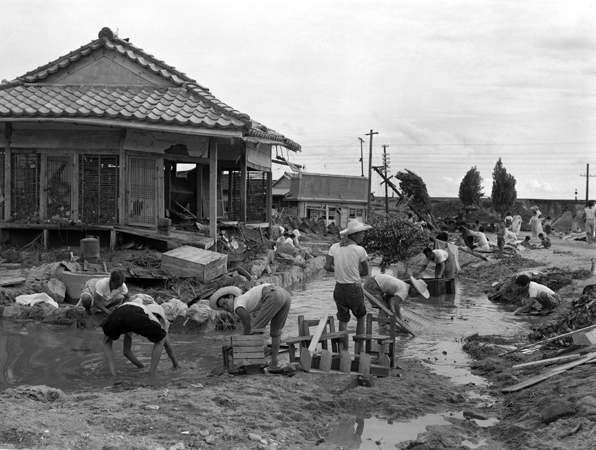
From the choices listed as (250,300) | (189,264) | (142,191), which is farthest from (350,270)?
(142,191)

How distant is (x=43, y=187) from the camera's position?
1545 cm

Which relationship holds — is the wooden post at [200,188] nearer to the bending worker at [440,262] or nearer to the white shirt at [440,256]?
the bending worker at [440,262]

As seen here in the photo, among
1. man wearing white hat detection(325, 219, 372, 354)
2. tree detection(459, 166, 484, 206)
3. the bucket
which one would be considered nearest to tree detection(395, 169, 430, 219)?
tree detection(459, 166, 484, 206)

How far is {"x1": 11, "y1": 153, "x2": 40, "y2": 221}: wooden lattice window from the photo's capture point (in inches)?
608

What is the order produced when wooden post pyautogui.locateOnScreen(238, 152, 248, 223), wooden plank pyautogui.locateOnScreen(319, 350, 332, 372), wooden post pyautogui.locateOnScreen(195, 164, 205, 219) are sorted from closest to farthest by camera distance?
wooden plank pyautogui.locateOnScreen(319, 350, 332, 372), wooden post pyautogui.locateOnScreen(238, 152, 248, 223), wooden post pyautogui.locateOnScreen(195, 164, 205, 219)

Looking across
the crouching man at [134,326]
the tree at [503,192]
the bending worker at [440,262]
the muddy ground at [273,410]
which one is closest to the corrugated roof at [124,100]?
the bending worker at [440,262]

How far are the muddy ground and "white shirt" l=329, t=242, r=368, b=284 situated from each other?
1369 mm

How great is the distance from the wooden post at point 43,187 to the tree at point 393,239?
9203 mm

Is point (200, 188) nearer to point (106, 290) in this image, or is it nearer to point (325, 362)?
point (106, 290)

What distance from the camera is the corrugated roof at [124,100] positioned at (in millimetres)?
14383

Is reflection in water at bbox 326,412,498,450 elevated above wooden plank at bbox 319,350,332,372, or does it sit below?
below

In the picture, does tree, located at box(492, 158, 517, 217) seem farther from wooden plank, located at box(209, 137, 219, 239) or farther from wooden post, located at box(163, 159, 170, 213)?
wooden plank, located at box(209, 137, 219, 239)

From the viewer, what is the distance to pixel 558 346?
30.1 feet

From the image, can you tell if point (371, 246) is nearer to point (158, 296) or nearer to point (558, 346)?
point (158, 296)
